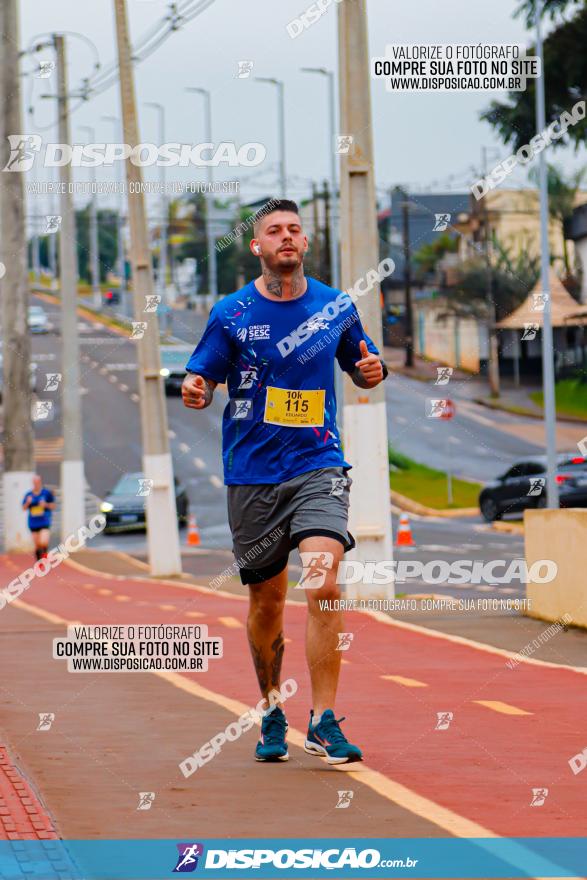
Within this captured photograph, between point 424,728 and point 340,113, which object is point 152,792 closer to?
point 424,728

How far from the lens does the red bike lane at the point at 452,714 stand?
22.1ft

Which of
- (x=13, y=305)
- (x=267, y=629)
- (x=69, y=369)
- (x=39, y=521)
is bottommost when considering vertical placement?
(x=39, y=521)

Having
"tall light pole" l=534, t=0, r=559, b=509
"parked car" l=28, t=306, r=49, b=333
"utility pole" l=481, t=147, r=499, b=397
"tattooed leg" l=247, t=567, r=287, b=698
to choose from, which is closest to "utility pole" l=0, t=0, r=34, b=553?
"tall light pole" l=534, t=0, r=559, b=509

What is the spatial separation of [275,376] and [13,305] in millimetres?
32698

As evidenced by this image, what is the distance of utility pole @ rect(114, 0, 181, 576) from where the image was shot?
27.1 metres

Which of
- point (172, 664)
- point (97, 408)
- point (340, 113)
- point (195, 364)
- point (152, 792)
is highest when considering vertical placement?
point (340, 113)

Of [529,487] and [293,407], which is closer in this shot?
[293,407]

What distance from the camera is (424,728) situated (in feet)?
28.3

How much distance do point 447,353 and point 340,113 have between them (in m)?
49.1

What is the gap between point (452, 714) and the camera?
909 centimetres

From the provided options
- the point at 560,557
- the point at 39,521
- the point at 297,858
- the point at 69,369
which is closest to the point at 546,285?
the point at 39,521

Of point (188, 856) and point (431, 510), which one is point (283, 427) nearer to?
point (188, 856)

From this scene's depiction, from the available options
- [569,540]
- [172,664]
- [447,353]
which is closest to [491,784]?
[172,664]

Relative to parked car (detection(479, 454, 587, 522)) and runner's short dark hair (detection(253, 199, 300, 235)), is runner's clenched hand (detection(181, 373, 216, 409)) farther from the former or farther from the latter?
parked car (detection(479, 454, 587, 522))
